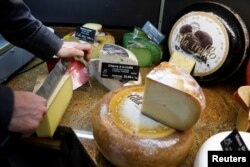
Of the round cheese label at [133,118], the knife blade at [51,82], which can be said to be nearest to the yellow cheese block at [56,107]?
the knife blade at [51,82]

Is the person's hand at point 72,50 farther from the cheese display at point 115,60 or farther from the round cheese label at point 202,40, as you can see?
the round cheese label at point 202,40

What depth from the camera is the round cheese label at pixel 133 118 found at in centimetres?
57

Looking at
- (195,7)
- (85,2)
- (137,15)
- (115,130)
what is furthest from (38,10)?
(115,130)

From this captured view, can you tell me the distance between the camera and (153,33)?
952mm

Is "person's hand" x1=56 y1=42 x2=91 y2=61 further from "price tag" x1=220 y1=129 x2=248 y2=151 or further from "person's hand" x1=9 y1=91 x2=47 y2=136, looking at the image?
"price tag" x1=220 y1=129 x2=248 y2=151

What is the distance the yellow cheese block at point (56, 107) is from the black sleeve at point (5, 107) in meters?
0.10

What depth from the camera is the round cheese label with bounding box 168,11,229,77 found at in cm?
79

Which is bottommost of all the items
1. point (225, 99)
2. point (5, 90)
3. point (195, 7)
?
point (225, 99)

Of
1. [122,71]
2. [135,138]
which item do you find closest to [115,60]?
[122,71]

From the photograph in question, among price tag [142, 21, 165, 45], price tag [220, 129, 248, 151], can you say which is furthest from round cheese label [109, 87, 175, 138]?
price tag [142, 21, 165, 45]

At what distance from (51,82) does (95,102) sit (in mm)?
178

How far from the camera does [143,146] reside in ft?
1.77

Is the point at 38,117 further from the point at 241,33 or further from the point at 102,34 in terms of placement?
the point at 241,33

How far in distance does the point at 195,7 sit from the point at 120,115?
446 mm
